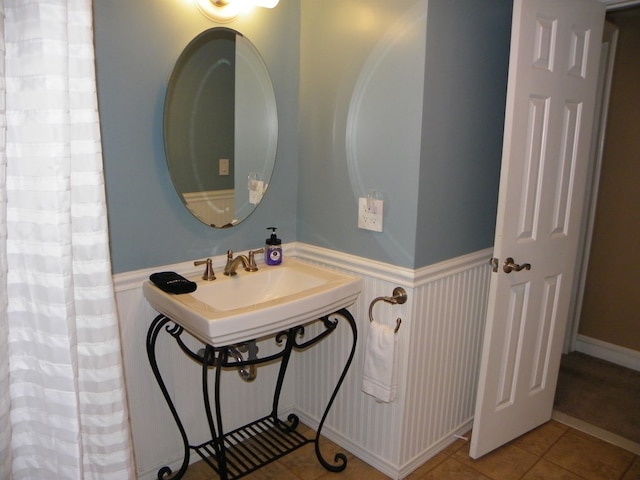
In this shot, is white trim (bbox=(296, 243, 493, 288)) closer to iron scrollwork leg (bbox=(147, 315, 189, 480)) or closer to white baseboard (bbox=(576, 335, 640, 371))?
iron scrollwork leg (bbox=(147, 315, 189, 480))

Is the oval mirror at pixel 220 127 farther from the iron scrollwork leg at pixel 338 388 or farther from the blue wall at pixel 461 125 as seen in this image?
the blue wall at pixel 461 125

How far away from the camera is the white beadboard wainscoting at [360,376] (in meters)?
1.80

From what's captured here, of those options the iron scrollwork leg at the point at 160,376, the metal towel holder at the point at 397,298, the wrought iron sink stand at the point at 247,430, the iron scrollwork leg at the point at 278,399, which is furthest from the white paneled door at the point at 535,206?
the iron scrollwork leg at the point at 160,376

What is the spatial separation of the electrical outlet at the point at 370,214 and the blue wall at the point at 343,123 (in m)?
0.03

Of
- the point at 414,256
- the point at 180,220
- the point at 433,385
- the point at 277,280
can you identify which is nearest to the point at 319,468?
the point at 433,385

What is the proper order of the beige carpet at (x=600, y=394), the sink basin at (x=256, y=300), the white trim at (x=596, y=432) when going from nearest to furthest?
the sink basin at (x=256, y=300)
the white trim at (x=596, y=432)
the beige carpet at (x=600, y=394)

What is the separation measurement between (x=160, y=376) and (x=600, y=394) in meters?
2.42

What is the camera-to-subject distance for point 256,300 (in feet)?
6.24

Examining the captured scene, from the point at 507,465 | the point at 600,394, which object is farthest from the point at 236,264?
the point at 600,394

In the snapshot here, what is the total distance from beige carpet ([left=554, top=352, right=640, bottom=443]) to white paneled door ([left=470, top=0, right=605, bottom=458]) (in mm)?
398

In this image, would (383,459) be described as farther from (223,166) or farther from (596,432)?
(223,166)

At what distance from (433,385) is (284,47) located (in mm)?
1610

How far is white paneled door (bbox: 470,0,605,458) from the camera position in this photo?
70.0 inches

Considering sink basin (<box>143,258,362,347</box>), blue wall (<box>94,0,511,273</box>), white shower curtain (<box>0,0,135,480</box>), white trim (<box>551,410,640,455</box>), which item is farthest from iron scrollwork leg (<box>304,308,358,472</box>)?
white trim (<box>551,410,640,455</box>)
